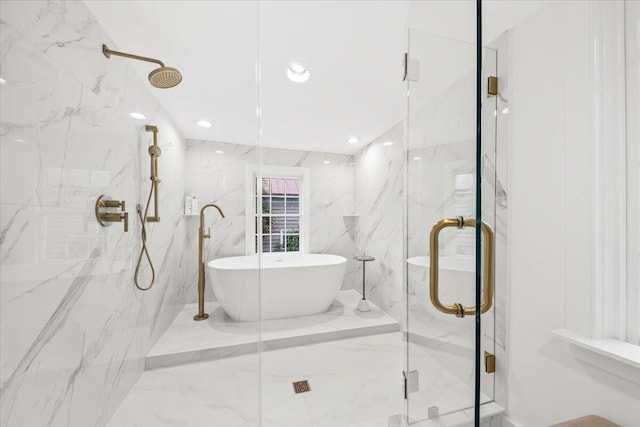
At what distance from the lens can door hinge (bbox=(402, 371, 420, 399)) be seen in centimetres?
125

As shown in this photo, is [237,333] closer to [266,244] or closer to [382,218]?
[266,244]

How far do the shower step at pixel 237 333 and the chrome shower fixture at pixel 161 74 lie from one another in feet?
4.60

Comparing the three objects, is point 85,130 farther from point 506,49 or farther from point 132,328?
point 506,49

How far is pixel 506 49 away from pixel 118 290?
2518mm

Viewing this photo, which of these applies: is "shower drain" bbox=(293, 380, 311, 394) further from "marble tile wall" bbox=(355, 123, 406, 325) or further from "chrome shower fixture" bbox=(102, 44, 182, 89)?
"chrome shower fixture" bbox=(102, 44, 182, 89)

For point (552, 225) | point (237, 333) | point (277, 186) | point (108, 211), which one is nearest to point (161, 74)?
point (108, 211)

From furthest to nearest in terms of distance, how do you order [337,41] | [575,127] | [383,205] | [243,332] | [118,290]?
1. [383,205]
2. [243,332]
3. [337,41]
4. [118,290]
5. [575,127]

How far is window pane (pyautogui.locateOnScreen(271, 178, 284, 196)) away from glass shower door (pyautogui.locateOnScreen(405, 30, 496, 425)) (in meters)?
2.42

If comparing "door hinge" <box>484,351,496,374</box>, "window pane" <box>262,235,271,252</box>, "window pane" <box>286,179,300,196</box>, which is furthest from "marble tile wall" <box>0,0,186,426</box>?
"window pane" <box>286,179,300,196</box>

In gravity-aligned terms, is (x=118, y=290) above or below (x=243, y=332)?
above

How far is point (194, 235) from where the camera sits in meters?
1.64

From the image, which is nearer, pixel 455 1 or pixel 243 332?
pixel 455 1

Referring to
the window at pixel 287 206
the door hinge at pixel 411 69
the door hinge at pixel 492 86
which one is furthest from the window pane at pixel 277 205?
the door hinge at pixel 492 86

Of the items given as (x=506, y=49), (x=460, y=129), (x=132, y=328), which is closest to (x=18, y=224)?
(x=132, y=328)
